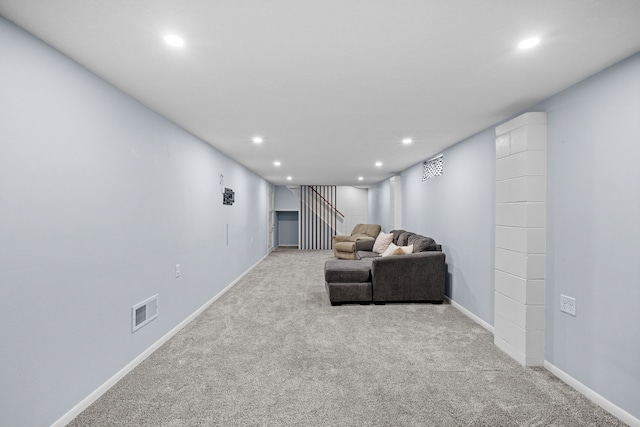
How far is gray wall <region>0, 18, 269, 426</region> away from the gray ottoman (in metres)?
2.02

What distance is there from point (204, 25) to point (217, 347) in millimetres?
2642

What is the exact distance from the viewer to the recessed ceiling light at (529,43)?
1.61 m

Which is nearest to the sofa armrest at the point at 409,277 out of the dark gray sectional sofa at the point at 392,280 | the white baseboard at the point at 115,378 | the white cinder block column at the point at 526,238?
the dark gray sectional sofa at the point at 392,280

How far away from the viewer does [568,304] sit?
7.41ft

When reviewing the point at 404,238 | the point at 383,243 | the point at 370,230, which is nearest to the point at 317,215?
the point at 370,230

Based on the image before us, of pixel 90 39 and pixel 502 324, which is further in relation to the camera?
pixel 502 324

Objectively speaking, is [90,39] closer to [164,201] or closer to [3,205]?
[3,205]

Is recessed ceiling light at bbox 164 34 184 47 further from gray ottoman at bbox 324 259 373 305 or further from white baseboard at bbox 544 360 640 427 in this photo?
white baseboard at bbox 544 360 640 427

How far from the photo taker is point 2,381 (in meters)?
1.43

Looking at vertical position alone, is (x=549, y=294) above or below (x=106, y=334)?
above

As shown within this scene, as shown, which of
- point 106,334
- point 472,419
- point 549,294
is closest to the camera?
point 472,419

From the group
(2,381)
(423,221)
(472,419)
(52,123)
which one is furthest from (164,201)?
(423,221)

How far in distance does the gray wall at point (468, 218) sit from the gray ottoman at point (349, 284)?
1.25 meters

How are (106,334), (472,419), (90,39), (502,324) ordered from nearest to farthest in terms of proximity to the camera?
(90,39)
(472,419)
(106,334)
(502,324)
